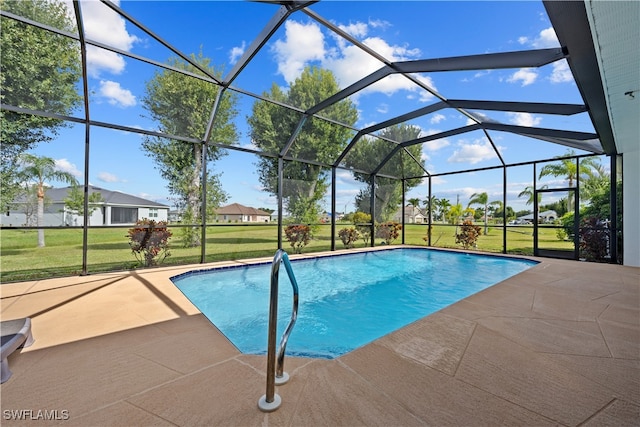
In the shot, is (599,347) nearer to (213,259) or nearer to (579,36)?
(579,36)

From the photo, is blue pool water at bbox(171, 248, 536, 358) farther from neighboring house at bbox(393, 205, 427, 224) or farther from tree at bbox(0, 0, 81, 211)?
tree at bbox(0, 0, 81, 211)

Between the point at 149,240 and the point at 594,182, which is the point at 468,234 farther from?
the point at 149,240

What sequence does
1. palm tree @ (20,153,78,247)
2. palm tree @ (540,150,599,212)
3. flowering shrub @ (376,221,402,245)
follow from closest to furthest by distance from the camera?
palm tree @ (20,153,78,247) → palm tree @ (540,150,599,212) → flowering shrub @ (376,221,402,245)

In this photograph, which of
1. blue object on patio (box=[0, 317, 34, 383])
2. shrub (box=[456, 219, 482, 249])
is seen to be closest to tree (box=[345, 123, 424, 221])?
shrub (box=[456, 219, 482, 249])

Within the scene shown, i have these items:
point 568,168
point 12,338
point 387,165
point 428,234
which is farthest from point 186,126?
point 568,168

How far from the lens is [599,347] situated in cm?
240

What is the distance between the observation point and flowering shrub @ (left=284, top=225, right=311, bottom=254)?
28.4ft

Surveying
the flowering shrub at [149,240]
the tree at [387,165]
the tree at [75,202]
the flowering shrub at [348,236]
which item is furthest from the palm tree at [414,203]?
the tree at [75,202]

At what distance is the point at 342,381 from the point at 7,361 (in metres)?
2.55

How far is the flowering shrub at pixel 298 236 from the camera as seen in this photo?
8.66m

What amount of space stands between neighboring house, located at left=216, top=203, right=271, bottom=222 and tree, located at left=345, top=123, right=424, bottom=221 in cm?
325

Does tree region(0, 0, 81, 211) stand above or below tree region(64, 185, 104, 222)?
above

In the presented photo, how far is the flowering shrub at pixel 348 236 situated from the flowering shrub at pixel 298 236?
1.36 meters

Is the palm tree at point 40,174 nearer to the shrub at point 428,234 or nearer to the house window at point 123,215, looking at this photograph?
the house window at point 123,215
